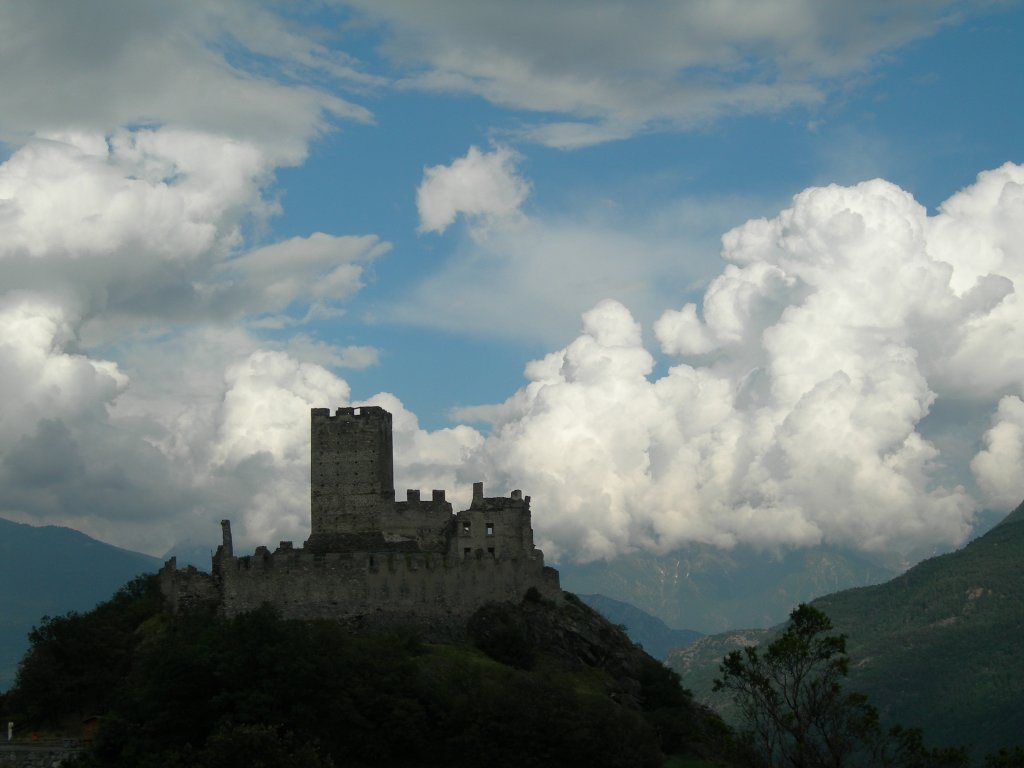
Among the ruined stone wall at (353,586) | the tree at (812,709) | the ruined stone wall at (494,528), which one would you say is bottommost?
the tree at (812,709)

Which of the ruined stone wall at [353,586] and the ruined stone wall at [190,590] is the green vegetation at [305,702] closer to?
the ruined stone wall at [190,590]

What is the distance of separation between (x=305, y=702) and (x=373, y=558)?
49.3 ft

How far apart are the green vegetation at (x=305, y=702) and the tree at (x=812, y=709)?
8523 mm

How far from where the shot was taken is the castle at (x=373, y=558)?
78625 millimetres

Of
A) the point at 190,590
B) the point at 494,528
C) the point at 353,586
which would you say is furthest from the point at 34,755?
the point at 494,528

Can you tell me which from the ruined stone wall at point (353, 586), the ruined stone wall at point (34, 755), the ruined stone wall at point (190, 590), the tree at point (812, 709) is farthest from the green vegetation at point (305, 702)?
the tree at point (812, 709)

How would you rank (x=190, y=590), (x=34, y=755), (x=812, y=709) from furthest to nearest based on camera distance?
(x=190, y=590) < (x=34, y=755) < (x=812, y=709)

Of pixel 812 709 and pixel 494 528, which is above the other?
pixel 494 528

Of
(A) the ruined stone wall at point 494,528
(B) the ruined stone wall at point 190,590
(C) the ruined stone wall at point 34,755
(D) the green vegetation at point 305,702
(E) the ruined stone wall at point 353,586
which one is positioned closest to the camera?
(D) the green vegetation at point 305,702

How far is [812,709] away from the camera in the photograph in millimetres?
54750

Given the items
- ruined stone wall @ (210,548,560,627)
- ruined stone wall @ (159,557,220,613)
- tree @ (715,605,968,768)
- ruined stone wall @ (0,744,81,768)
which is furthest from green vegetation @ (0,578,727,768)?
tree @ (715,605,968,768)

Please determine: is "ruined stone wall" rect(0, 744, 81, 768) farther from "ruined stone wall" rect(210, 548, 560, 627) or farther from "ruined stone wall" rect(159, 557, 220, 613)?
"ruined stone wall" rect(159, 557, 220, 613)

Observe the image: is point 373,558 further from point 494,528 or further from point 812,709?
point 812,709

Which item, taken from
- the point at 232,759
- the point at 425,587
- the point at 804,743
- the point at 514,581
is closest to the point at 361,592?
the point at 425,587
